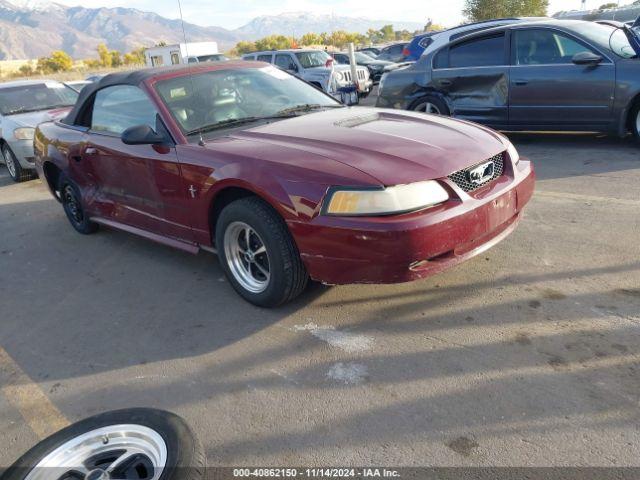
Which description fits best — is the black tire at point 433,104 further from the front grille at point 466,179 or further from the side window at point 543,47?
the front grille at point 466,179

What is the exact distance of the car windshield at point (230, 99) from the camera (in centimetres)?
388

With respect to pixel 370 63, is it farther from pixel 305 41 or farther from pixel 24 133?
pixel 305 41

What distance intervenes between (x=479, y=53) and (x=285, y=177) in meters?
5.42

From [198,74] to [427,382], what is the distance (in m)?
2.91

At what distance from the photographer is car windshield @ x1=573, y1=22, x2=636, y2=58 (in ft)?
20.9

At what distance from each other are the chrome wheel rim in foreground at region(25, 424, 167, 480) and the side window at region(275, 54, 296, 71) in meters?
14.2

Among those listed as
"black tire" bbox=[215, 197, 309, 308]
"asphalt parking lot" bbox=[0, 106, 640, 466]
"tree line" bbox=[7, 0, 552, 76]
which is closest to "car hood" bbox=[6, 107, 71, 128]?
"asphalt parking lot" bbox=[0, 106, 640, 466]

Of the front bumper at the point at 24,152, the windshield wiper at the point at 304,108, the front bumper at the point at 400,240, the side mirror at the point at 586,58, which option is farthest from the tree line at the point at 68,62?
the front bumper at the point at 400,240

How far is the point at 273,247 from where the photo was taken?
3.18 metres

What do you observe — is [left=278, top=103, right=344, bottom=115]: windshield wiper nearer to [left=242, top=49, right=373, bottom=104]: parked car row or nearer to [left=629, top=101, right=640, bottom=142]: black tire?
[left=629, top=101, right=640, bottom=142]: black tire

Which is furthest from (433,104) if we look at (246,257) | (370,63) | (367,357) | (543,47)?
(370,63)

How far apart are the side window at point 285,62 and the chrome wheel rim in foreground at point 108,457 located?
46.7 ft

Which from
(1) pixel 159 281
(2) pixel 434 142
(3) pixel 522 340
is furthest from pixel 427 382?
(1) pixel 159 281

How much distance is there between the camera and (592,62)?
6383mm
